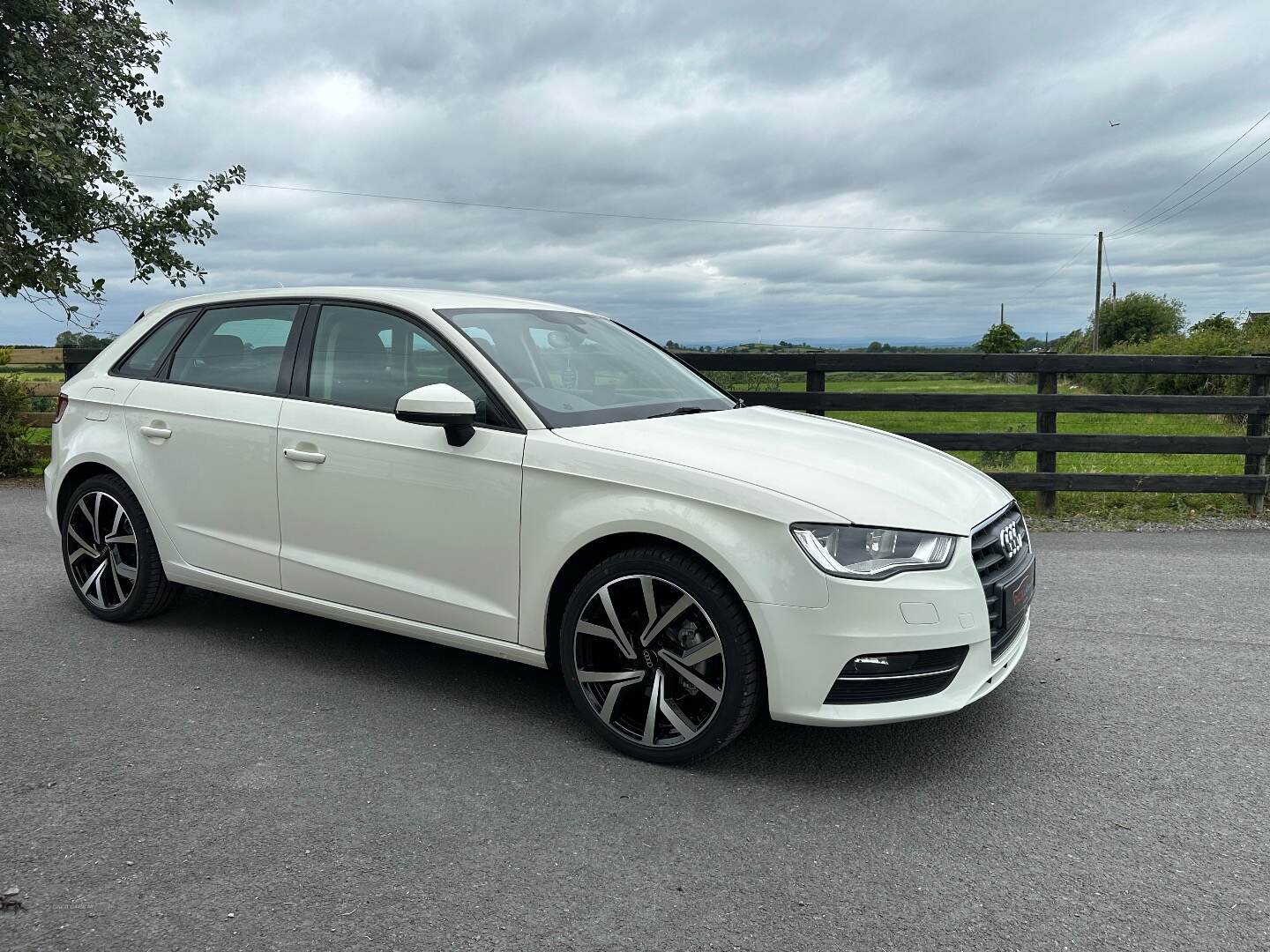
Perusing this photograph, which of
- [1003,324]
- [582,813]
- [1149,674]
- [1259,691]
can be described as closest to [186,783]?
[582,813]

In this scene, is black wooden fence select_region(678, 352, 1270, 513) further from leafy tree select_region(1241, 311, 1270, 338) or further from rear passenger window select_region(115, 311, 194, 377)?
leafy tree select_region(1241, 311, 1270, 338)

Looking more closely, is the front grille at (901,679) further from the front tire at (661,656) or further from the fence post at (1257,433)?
the fence post at (1257,433)

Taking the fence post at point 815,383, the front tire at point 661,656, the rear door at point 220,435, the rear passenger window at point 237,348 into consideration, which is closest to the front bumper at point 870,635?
the front tire at point 661,656

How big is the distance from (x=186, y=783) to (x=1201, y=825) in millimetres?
3257

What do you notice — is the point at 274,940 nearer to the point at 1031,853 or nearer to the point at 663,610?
the point at 663,610

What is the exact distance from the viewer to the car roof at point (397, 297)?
425 cm

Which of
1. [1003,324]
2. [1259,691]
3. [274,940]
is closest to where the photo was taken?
[274,940]

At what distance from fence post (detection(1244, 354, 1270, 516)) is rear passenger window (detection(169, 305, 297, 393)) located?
27.0 feet

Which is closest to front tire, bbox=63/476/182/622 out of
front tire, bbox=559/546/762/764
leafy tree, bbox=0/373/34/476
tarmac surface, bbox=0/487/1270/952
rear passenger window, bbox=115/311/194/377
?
tarmac surface, bbox=0/487/1270/952

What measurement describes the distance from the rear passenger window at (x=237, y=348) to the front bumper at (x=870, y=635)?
2603 mm

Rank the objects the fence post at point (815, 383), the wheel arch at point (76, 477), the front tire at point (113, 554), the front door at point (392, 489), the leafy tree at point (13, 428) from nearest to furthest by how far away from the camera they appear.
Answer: the front door at point (392, 489) → the front tire at point (113, 554) → the wheel arch at point (76, 477) → the fence post at point (815, 383) → the leafy tree at point (13, 428)

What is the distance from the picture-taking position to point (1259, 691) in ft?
14.0

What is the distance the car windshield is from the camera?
12.9 ft

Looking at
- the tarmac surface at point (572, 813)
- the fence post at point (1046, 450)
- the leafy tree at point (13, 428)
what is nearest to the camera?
the tarmac surface at point (572, 813)
